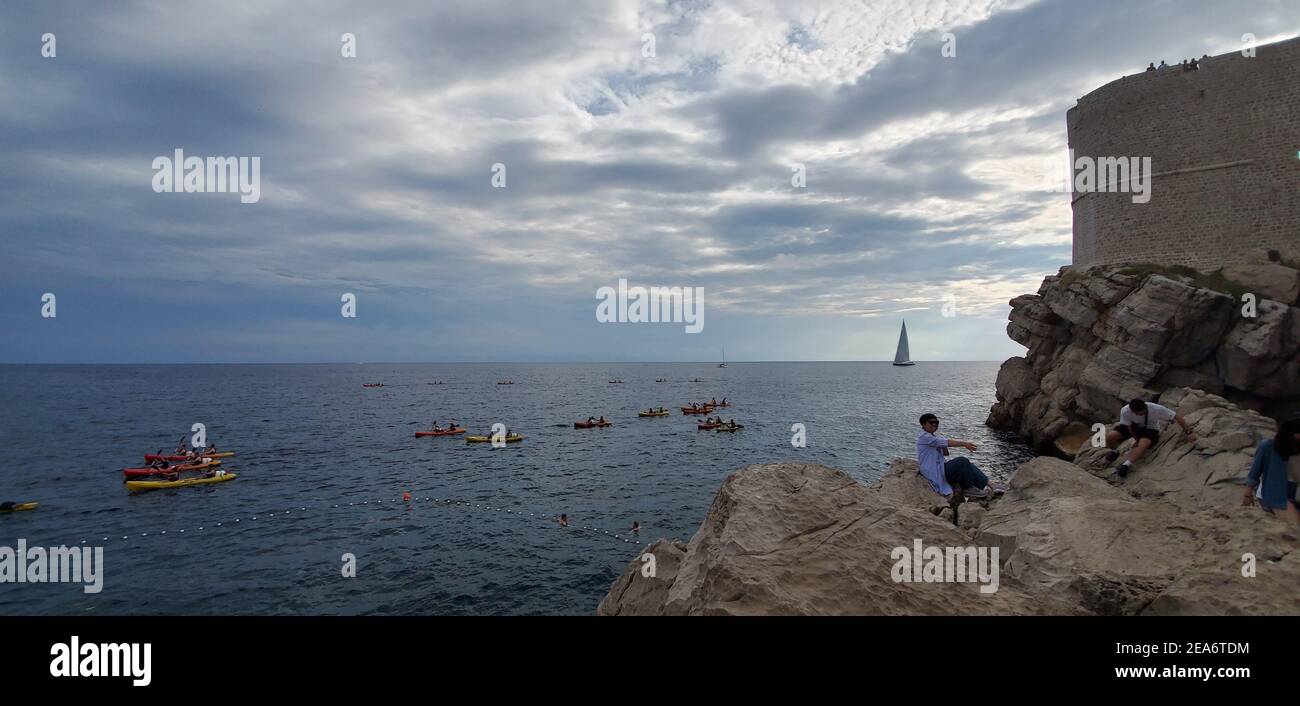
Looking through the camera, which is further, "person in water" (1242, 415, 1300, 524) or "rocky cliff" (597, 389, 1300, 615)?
"person in water" (1242, 415, 1300, 524)

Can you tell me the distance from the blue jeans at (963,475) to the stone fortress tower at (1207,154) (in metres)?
32.2

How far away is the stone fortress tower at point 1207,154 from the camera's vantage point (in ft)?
96.0

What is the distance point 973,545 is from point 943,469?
470 centimetres

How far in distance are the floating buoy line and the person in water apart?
1855 cm

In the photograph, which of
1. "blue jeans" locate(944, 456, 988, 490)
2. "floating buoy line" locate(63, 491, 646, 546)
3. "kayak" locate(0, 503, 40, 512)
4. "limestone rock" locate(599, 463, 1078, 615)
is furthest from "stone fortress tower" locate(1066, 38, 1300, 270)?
"kayak" locate(0, 503, 40, 512)

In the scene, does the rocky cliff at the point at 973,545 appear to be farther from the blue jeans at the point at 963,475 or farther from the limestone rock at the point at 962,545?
the blue jeans at the point at 963,475

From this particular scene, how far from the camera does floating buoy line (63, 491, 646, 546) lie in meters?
25.2

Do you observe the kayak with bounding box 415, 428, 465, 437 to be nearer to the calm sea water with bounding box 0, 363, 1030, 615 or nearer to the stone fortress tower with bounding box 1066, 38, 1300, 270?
the calm sea water with bounding box 0, 363, 1030, 615

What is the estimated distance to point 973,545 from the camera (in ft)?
20.7

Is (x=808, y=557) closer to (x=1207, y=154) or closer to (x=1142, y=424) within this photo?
(x=1142, y=424)
